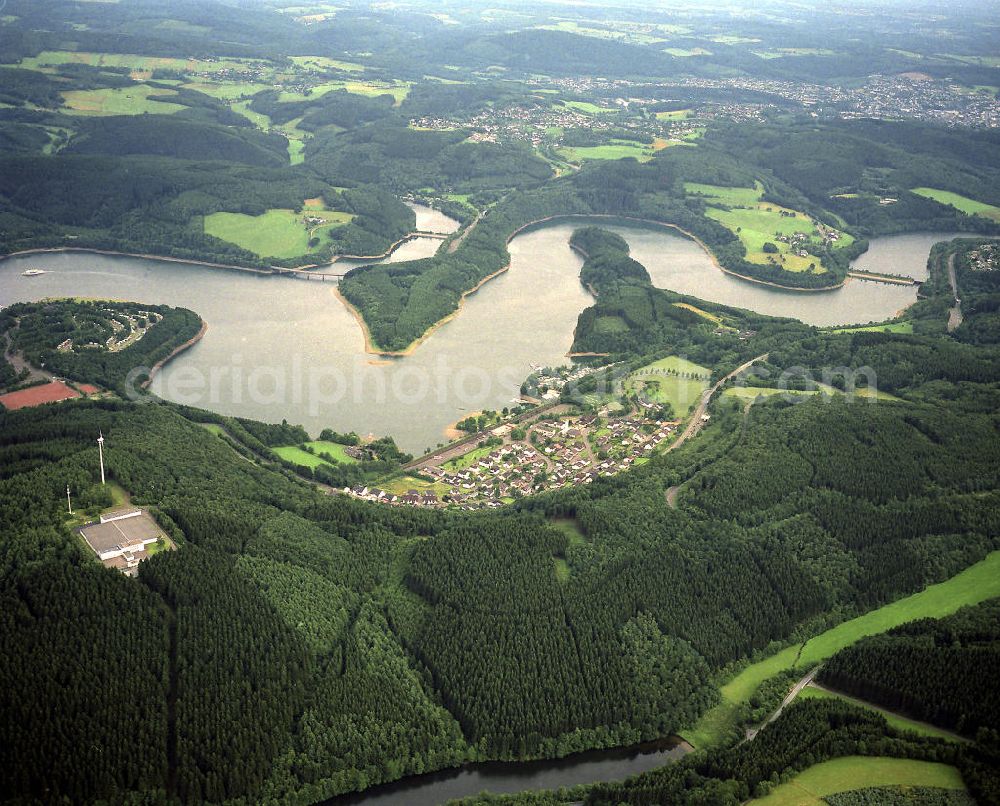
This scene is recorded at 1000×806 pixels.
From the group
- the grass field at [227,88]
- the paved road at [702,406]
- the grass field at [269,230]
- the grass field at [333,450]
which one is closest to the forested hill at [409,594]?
the paved road at [702,406]

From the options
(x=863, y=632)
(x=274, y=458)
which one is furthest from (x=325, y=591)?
(x=863, y=632)

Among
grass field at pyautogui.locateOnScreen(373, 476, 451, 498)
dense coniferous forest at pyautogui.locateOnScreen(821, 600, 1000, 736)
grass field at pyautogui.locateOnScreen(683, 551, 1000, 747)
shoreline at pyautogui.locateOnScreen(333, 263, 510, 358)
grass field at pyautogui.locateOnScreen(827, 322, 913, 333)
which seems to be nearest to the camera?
dense coniferous forest at pyautogui.locateOnScreen(821, 600, 1000, 736)

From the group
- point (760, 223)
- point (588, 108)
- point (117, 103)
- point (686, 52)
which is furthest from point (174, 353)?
point (686, 52)

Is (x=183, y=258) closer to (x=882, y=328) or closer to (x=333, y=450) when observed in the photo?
(x=333, y=450)

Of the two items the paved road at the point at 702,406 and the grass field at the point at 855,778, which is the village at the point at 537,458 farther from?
the grass field at the point at 855,778

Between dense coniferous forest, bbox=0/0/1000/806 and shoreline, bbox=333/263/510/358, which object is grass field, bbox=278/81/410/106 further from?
shoreline, bbox=333/263/510/358

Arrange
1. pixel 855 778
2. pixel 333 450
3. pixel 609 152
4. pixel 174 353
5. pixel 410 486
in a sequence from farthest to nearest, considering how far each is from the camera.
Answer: pixel 609 152 < pixel 174 353 < pixel 333 450 < pixel 410 486 < pixel 855 778

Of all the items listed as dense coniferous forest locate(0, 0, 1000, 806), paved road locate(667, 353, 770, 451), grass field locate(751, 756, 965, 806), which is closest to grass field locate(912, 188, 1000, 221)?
dense coniferous forest locate(0, 0, 1000, 806)
